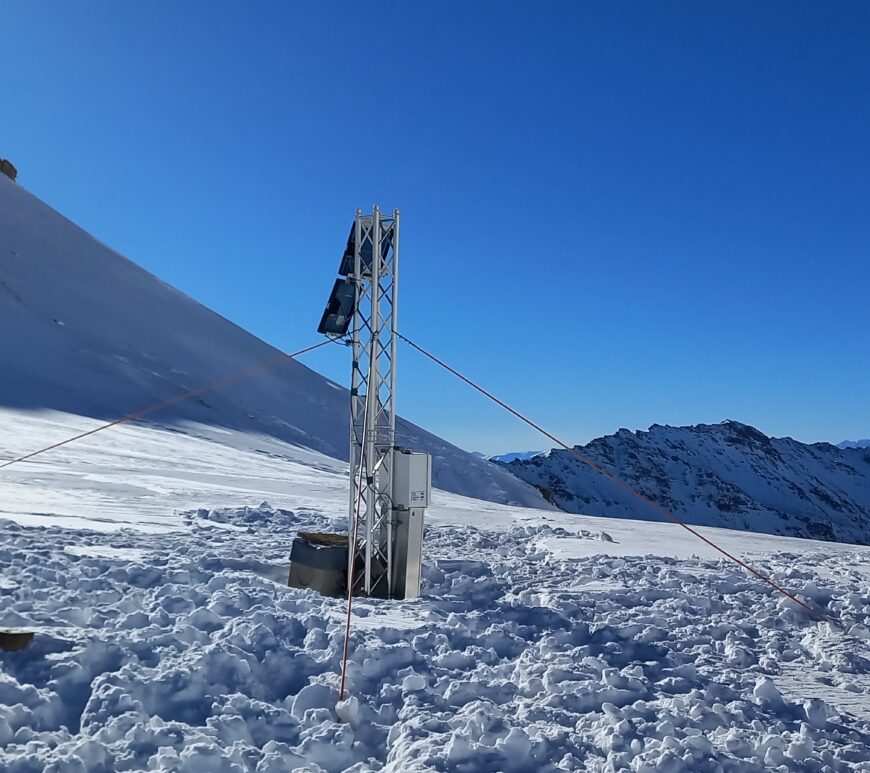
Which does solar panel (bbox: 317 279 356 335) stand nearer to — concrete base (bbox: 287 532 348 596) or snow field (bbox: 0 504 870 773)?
concrete base (bbox: 287 532 348 596)

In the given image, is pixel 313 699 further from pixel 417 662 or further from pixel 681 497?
pixel 681 497

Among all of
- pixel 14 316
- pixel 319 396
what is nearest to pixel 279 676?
pixel 14 316

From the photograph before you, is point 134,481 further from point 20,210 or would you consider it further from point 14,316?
point 20,210

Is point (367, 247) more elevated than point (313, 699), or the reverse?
point (367, 247)

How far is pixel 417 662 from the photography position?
6.13 meters

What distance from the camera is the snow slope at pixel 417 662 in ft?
15.3

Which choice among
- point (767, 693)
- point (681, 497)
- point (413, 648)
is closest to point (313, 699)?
point (413, 648)

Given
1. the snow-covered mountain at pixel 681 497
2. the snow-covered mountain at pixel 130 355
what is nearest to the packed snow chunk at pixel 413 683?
the snow-covered mountain at pixel 130 355

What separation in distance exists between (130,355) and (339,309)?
28850 mm

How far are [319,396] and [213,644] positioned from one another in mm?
35886

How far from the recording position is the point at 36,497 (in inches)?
469

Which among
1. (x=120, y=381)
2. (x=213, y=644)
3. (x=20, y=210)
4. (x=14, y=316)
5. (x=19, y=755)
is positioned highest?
(x=20, y=210)

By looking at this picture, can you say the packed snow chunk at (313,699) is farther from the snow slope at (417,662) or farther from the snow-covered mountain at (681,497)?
the snow-covered mountain at (681,497)

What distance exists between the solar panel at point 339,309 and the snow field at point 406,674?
10.1 ft
